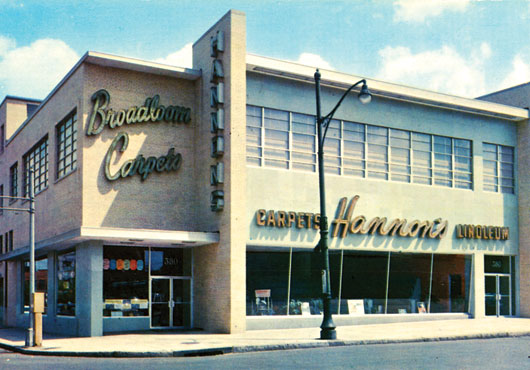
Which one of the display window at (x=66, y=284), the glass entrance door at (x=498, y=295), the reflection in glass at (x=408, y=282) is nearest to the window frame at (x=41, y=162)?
the display window at (x=66, y=284)

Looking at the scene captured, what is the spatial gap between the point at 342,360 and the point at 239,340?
6.18 metres

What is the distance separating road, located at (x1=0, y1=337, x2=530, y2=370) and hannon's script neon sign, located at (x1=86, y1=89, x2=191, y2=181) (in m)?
8.51

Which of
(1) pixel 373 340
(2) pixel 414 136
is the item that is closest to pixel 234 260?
(1) pixel 373 340

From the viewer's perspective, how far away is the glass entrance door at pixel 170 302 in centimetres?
2552

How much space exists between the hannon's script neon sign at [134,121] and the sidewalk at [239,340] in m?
6.14

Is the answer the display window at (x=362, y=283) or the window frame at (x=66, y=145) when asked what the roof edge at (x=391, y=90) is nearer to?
the display window at (x=362, y=283)

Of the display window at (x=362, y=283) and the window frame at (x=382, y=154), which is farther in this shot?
the window frame at (x=382, y=154)

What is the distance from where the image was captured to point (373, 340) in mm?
20719

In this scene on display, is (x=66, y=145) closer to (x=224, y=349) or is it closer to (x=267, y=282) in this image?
(x=267, y=282)

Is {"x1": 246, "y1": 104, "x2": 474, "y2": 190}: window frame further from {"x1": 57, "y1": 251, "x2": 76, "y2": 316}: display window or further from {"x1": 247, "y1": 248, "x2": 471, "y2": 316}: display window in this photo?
{"x1": 57, "y1": 251, "x2": 76, "y2": 316}: display window

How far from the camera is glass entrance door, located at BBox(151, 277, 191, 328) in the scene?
83.7 feet

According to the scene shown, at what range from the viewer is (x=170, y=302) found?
25.8 metres

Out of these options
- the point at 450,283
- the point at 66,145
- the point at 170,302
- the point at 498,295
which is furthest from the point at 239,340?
the point at 498,295

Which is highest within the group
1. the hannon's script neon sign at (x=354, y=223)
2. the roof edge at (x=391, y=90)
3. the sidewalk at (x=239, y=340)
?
the roof edge at (x=391, y=90)
